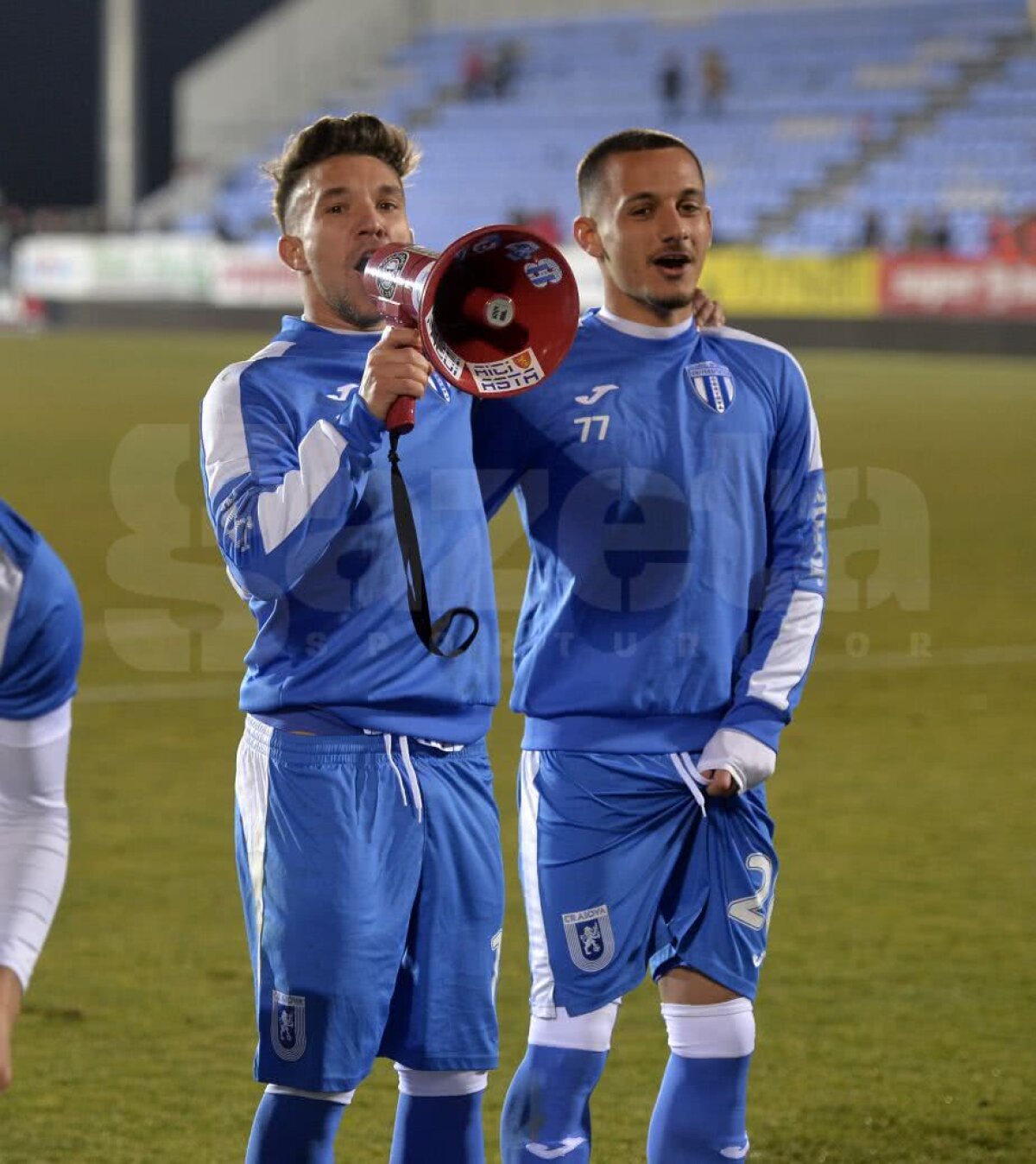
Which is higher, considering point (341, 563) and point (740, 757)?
point (341, 563)

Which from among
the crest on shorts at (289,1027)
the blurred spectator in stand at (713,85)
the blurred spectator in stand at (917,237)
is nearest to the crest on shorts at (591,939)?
the crest on shorts at (289,1027)

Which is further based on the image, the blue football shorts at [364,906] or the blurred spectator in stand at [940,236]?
the blurred spectator in stand at [940,236]

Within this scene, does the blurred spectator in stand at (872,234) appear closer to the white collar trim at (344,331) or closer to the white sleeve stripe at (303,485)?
the white collar trim at (344,331)

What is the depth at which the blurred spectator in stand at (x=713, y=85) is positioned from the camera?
36966 millimetres

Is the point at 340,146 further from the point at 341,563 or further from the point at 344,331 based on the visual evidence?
the point at 341,563

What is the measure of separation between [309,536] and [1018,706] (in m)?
6.05

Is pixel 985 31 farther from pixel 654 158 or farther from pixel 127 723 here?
pixel 654 158

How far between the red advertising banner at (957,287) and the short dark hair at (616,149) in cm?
2348

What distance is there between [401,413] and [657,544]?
71 cm

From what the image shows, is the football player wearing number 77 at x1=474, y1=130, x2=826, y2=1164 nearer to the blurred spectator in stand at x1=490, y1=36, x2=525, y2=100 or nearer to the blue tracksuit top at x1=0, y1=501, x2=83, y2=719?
the blue tracksuit top at x1=0, y1=501, x2=83, y2=719

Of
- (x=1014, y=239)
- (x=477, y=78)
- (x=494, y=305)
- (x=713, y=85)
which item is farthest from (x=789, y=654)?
(x=477, y=78)

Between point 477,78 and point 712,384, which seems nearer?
point 712,384

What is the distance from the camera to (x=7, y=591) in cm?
215

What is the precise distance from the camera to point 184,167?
44.6 meters
